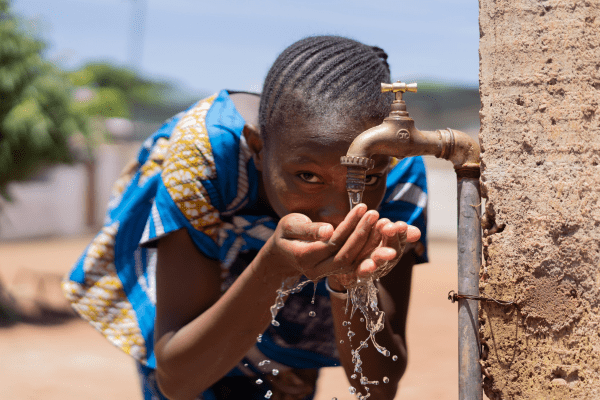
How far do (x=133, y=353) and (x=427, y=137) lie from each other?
1.45 metres

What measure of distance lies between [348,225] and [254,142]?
74cm

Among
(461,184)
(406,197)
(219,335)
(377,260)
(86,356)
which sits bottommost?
(86,356)

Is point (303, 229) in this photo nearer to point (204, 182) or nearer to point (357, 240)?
point (357, 240)

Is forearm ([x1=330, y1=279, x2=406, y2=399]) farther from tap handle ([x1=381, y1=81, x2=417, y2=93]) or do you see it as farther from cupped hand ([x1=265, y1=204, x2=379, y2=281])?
Result: tap handle ([x1=381, y1=81, x2=417, y2=93])

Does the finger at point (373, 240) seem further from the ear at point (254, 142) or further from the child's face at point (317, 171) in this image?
the ear at point (254, 142)

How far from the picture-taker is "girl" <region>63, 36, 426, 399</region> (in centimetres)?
159

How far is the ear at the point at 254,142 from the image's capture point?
192cm

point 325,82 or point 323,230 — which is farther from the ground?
point 325,82

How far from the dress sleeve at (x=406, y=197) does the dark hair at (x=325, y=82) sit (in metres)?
0.41

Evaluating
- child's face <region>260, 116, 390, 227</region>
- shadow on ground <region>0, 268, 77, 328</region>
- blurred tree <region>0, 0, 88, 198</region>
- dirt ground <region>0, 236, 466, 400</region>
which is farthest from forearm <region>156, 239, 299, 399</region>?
shadow on ground <region>0, 268, 77, 328</region>

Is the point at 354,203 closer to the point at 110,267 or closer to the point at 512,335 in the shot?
the point at 512,335

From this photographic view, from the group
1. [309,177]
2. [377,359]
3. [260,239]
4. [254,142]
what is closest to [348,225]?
[309,177]

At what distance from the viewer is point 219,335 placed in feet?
→ 6.07

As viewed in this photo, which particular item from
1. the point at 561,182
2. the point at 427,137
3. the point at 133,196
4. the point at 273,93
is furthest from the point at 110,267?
the point at 561,182
